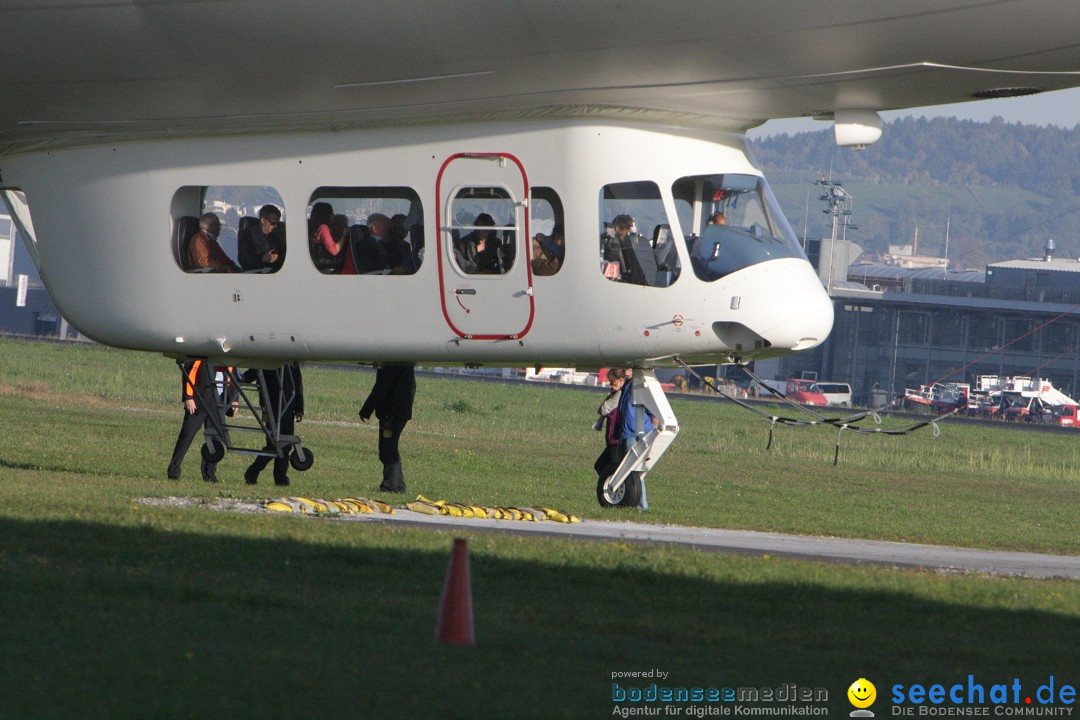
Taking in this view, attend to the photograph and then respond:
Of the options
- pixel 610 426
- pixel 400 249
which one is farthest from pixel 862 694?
pixel 610 426

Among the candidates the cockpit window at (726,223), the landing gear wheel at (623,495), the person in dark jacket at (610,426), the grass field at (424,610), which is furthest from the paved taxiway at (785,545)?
the cockpit window at (726,223)

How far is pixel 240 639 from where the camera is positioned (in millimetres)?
7785

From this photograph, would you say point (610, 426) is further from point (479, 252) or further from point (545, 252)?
point (479, 252)

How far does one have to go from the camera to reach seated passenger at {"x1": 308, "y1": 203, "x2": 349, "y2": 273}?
14.7m

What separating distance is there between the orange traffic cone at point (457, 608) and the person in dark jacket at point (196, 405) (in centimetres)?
1026

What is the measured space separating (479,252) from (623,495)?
4182mm

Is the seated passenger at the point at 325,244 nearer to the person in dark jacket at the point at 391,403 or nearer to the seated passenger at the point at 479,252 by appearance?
the seated passenger at the point at 479,252

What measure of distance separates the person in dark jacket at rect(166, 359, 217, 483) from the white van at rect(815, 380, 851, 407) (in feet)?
316

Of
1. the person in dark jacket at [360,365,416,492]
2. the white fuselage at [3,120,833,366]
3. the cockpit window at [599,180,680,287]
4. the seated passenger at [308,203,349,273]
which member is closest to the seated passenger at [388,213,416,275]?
the white fuselage at [3,120,833,366]

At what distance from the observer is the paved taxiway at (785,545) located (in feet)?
45.2

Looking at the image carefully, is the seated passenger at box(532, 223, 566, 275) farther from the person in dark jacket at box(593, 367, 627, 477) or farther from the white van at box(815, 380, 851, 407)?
the white van at box(815, 380, 851, 407)

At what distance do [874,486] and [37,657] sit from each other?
79.3ft

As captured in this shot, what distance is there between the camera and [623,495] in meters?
16.9

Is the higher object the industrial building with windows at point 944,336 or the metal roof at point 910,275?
the metal roof at point 910,275
